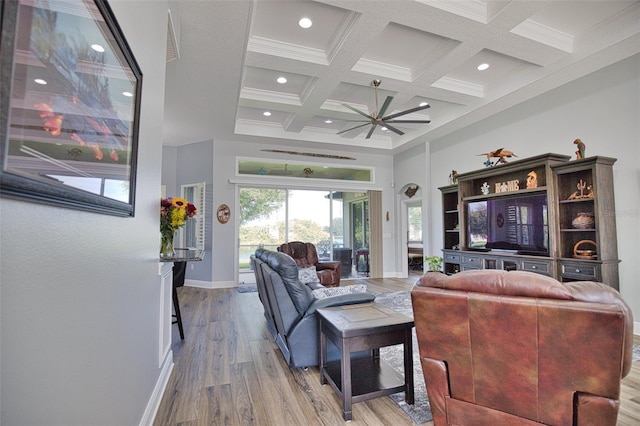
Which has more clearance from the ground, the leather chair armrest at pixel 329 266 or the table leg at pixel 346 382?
the leather chair armrest at pixel 329 266

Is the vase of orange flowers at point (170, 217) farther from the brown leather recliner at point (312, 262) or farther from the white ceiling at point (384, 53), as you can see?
the brown leather recliner at point (312, 262)

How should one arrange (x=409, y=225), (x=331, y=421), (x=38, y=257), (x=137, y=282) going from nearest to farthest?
(x=38, y=257), (x=137, y=282), (x=331, y=421), (x=409, y=225)

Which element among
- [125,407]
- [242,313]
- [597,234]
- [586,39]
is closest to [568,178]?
[597,234]

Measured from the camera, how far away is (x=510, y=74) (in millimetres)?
4586

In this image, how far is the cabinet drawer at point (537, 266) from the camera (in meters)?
4.06

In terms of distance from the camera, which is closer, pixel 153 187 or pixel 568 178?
pixel 153 187

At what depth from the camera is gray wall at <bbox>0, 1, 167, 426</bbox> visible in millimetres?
676

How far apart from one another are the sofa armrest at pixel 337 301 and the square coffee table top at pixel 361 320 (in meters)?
0.06

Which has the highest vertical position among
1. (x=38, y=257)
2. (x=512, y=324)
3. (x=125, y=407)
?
(x=38, y=257)

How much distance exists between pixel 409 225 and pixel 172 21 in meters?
7.22

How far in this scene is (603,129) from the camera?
390 cm

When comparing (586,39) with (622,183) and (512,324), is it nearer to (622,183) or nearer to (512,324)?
(622,183)

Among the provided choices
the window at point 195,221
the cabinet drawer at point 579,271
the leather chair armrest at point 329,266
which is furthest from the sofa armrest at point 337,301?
the window at point 195,221

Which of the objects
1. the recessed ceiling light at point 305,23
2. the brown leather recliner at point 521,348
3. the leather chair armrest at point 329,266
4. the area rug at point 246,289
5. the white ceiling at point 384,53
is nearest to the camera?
the brown leather recliner at point 521,348
